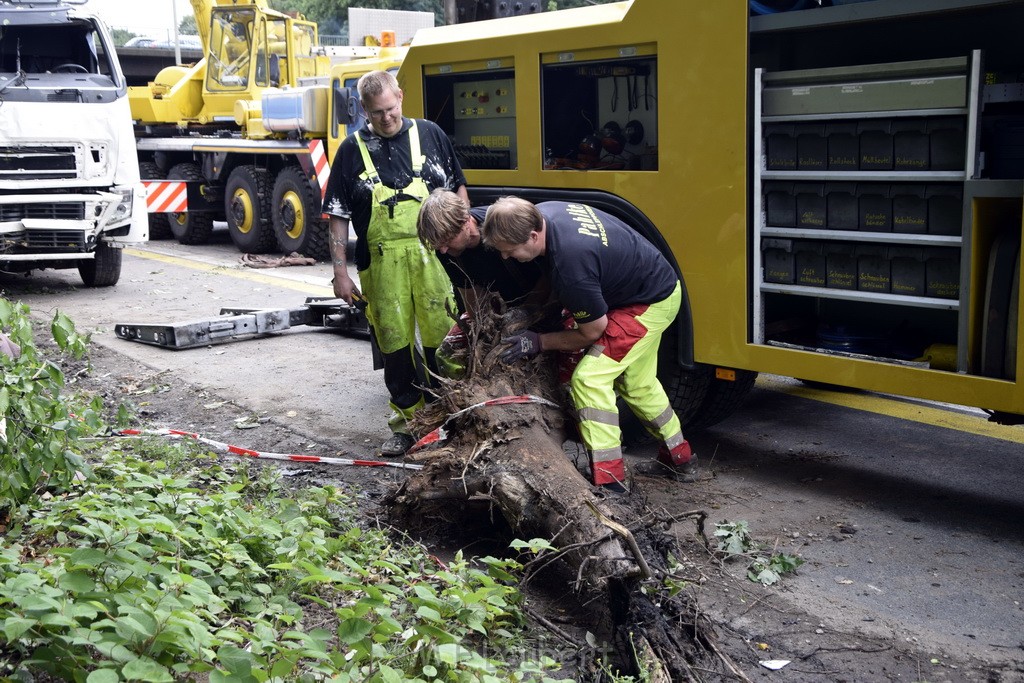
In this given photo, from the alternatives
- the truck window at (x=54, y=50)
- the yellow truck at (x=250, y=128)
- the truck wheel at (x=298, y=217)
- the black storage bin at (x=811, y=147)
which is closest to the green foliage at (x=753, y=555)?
the black storage bin at (x=811, y=147)

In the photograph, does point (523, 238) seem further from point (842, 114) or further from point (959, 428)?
point (959, 428)

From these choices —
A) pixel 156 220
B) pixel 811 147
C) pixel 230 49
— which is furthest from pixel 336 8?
pixel 811 147

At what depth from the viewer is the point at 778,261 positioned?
486cm

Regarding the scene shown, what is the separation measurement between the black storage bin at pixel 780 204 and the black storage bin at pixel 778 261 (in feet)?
0.29

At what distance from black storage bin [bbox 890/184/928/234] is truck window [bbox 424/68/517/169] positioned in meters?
2.31

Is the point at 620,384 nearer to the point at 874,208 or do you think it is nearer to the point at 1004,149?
the point at 874,208

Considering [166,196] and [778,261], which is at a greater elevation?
[166,196]

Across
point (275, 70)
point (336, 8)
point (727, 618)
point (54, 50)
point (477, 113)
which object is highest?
point (336, 8)

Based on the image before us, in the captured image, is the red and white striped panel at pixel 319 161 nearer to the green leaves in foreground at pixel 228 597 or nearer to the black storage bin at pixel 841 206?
the green leaves in foreground at pixel 228 597

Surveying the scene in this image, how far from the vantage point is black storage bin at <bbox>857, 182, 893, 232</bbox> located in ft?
14.7

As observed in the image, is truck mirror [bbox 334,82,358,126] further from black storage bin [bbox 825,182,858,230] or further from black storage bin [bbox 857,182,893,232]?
black storage bin [bbox 857,182,893,232]

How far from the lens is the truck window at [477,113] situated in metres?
6.03

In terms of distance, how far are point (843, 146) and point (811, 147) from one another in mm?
148

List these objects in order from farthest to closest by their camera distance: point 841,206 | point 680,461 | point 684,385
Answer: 1. point 684,385
2. point 680,461
3. point 841,206
